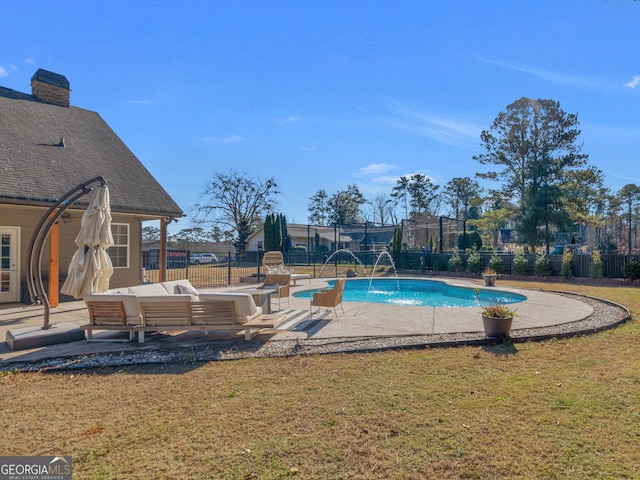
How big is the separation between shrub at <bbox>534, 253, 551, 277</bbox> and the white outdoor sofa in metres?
13.9

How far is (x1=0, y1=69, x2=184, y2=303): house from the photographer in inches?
346

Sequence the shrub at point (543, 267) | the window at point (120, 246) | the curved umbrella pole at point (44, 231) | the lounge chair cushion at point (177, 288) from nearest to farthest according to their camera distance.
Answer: the curved umbrella pole at point (44, 231), the lounge chair cushion at point (177, 288), the window at point (120, 246), the shrub at point (543, 267)

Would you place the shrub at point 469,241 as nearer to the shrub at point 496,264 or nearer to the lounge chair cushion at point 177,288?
the shrub at point 496,264

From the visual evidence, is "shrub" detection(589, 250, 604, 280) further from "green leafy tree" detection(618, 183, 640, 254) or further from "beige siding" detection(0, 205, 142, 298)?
"green leafy tree" detection(618, 183, 640, 254)

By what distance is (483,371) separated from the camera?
3.94 metres

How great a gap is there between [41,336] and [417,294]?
10.3 m

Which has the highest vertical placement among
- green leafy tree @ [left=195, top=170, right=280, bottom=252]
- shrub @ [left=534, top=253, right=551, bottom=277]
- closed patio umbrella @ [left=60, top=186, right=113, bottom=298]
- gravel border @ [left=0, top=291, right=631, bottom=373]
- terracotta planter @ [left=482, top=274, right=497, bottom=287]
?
green leafy tree @ [left=195, top=170, right=280, bottom=252]

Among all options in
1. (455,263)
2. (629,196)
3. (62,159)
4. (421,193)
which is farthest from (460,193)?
(62,159)

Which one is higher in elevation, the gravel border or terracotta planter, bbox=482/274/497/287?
terracotta planter, bbox=482/274/497/287

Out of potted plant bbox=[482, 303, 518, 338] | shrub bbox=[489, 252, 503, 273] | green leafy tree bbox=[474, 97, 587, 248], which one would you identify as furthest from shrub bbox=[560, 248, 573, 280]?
potted plant bbox=[482, 303, 518, 338]

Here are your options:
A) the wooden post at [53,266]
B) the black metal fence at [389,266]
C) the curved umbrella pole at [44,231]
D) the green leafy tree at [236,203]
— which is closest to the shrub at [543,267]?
the black metal fence at [389,266]

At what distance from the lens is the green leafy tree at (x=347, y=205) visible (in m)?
51.7

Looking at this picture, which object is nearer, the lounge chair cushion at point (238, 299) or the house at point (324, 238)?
the lounge chair cushion at point (238, 299)

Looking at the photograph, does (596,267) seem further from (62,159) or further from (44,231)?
(62,159)
